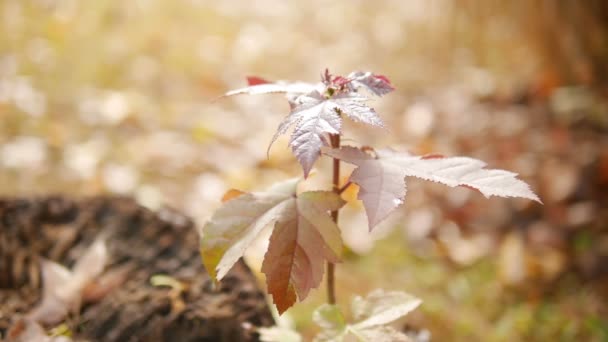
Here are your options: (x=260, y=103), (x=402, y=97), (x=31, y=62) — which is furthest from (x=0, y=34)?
(x=402, y=97)

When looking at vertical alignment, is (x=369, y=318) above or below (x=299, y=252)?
below

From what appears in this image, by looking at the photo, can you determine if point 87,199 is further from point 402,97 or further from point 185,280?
point 402,97

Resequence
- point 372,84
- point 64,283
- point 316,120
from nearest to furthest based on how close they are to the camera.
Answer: point 316,120
point 372,84
point 64,283

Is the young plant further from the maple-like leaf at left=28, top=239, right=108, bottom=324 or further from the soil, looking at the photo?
the maple-like leaf at left=28, top=239, right=108, bottom=324

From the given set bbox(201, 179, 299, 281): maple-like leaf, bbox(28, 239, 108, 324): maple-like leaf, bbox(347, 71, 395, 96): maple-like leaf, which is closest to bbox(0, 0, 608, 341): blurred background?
bbox(28, 239, 108, 324): maple-like leaf

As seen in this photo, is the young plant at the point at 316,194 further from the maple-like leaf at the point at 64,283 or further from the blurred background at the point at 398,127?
the blurred background at the point at 398,127

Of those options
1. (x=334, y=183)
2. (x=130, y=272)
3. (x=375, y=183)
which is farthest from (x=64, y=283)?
(x=375, y=183)

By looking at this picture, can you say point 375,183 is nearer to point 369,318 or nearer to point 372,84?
point 372,84

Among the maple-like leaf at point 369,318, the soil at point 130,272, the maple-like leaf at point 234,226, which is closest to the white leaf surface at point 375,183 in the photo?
the maple-like leaf at point 234,226
